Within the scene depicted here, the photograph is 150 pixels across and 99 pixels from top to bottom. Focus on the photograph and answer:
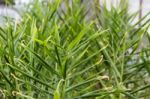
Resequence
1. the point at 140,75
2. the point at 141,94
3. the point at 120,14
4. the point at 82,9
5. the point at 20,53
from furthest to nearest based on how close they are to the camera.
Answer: the point at 82,9 < the point at 120,14 < the point at 140,75 < the point at 141,94 < the point at 20,53

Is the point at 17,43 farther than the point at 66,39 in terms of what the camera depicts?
No

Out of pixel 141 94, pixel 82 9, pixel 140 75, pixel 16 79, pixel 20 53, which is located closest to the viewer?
pixel 16 79

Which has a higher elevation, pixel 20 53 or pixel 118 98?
pixel 20 53

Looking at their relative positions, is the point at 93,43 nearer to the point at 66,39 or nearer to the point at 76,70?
the point at 66,39

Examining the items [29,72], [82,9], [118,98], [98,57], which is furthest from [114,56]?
[82,9]

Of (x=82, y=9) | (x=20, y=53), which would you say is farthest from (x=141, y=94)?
(x=82, y=9)

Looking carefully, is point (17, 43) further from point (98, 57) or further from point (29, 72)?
point (98, 57)

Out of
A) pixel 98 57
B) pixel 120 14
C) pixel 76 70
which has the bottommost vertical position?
pixel 76 70

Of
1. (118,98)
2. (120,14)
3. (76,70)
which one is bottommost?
(118,98)

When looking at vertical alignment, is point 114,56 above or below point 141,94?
above
